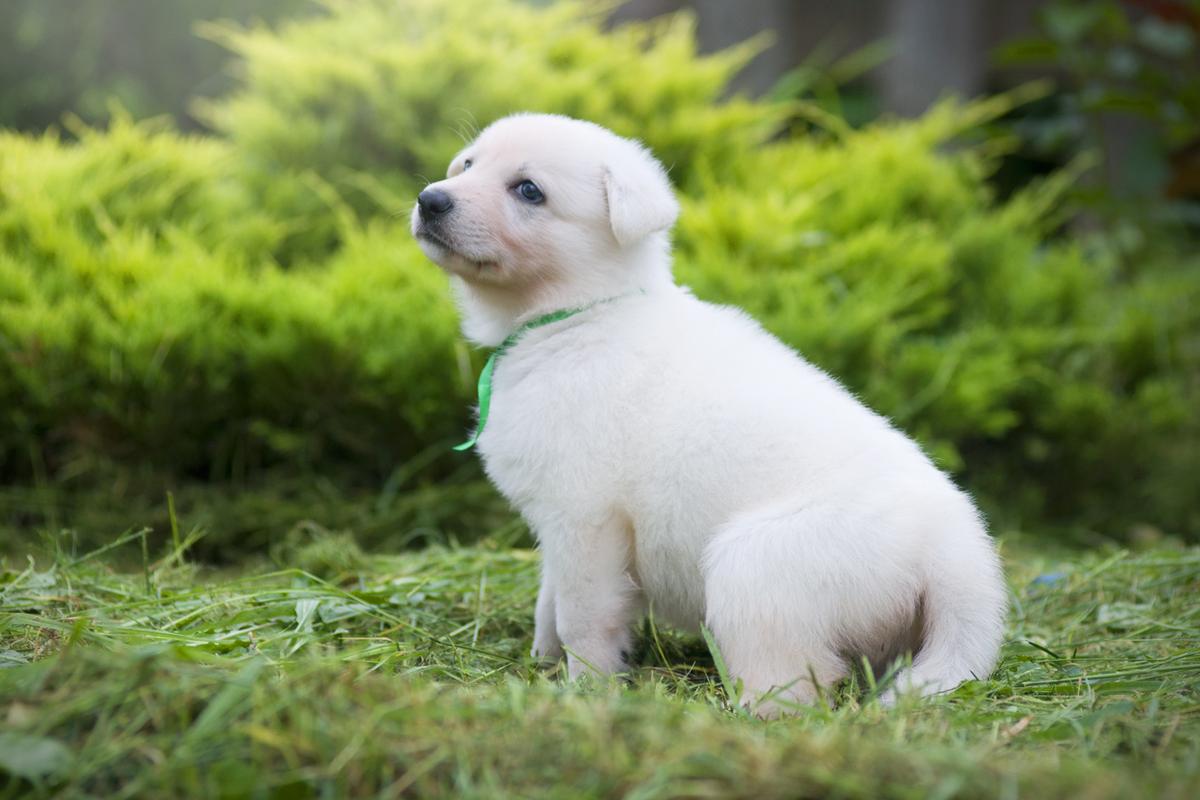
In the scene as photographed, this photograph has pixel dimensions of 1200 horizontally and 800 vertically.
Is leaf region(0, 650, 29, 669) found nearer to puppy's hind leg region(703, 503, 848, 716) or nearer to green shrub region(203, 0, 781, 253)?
puppy's hind leg region(703, 503, 848, 716)

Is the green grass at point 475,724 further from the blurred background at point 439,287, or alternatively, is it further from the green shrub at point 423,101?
the green shrub at point 423,101

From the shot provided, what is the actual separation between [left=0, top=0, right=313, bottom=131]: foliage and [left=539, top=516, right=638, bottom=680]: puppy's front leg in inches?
345

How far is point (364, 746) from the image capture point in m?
1.92

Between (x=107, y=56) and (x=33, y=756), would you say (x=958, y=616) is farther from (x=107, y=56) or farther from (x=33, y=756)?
(x=107, y=56)

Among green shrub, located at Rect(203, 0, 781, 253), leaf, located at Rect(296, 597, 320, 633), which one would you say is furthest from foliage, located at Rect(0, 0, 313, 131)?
leaf, located at Rect(296, 597, 320, 633)

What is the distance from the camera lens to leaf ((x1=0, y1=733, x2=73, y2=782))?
6.10 ft

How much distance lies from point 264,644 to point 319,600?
402 mm

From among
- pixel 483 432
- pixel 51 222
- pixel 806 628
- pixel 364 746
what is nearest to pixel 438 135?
pixel 51 222

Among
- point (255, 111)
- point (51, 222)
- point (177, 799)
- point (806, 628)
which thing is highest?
point (255, 111)

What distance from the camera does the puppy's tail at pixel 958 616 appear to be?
2.60m

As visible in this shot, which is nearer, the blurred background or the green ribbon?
the green ribbon

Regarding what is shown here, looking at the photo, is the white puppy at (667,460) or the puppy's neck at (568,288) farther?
Answer: the puppy's neck at (568,288)

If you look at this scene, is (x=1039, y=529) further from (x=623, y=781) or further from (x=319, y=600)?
(x=623, y=781)

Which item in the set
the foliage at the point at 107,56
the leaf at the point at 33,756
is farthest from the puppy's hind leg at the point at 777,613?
the foliage at the point at 107,56
